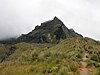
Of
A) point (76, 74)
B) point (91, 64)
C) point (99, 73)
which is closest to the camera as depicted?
point (99, 73)

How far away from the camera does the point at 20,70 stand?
31000 mm

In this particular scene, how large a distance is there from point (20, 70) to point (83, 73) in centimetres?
648

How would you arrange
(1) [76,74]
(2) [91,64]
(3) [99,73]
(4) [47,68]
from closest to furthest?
(3) [99,73], (1) [76,74], (4) [47,68], (2) [91,64]

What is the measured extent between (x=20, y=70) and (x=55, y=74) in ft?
15.2

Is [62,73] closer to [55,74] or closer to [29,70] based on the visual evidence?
[55,74]

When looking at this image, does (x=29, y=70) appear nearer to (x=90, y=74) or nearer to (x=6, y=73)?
(x=6, y=73)

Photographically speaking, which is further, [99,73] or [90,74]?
[90,74]

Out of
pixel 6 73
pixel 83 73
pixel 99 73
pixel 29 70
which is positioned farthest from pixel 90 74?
→ pixel 6 73

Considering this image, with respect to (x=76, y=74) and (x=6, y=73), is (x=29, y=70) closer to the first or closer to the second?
(x=6, y=73)

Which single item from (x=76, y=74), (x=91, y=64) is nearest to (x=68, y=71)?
(x=76, y=74)

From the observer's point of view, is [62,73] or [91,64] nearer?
[62,73]

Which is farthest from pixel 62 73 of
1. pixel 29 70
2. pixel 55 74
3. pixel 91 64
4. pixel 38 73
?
pixel 91 64

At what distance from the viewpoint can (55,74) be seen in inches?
1102

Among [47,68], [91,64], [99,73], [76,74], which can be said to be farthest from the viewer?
[91,64]
